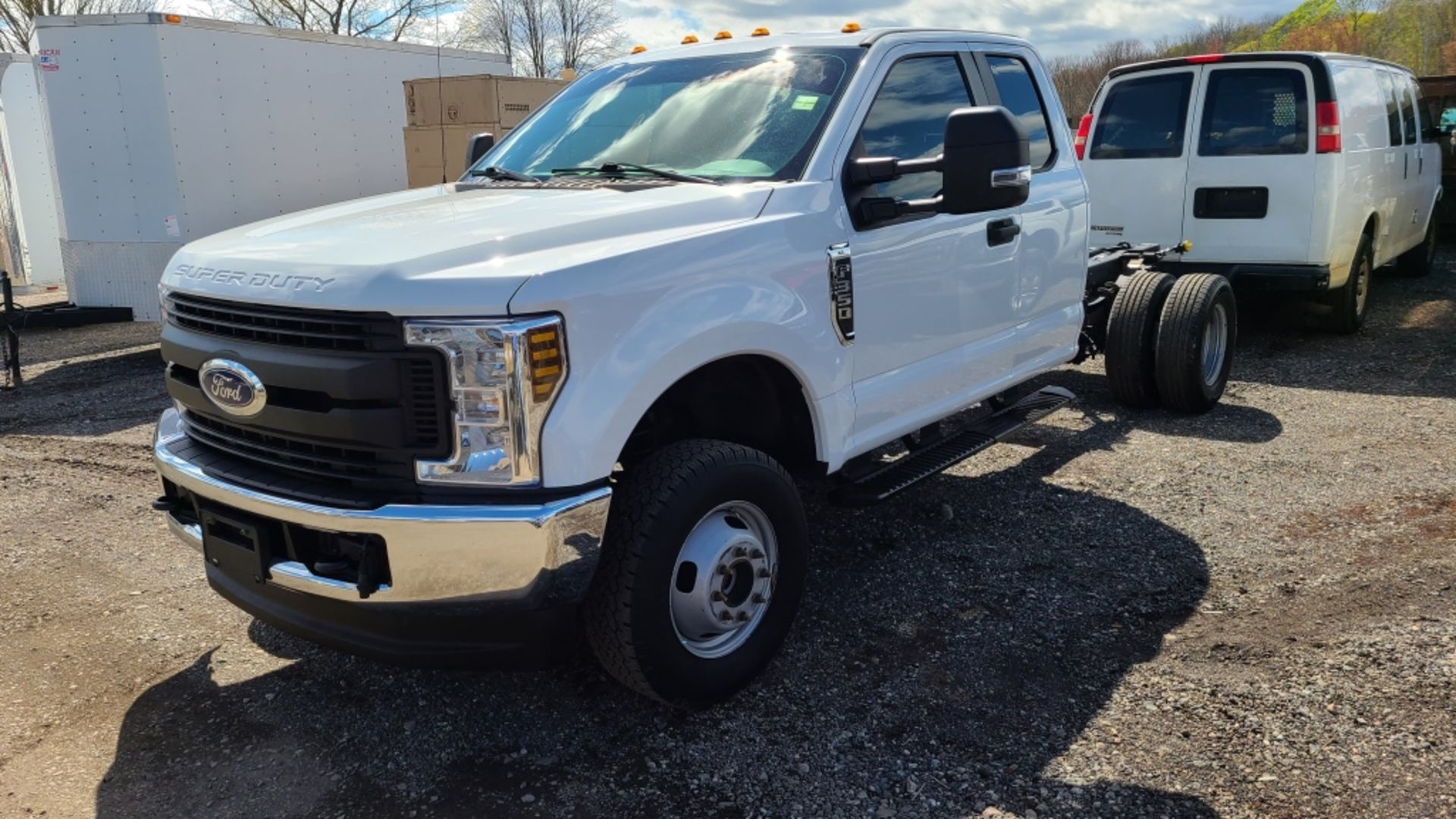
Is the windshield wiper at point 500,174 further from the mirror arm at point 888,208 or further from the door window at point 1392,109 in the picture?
the door window at point 1392,109

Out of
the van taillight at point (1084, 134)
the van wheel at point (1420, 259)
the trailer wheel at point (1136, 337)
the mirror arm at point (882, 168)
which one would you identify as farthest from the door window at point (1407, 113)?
the mirror arm at point (882, 168)

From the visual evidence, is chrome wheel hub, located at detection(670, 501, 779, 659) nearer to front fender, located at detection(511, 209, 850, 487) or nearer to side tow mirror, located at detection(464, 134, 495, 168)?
front fender, located at detection(511, 209, 850, 487)

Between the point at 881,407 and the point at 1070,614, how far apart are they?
3.37 feet

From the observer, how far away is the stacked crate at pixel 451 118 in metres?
10.8

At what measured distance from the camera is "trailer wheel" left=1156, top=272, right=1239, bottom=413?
20.9ft

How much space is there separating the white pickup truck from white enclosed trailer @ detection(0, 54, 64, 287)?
10.2m

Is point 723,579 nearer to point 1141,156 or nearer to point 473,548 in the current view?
point 473,548

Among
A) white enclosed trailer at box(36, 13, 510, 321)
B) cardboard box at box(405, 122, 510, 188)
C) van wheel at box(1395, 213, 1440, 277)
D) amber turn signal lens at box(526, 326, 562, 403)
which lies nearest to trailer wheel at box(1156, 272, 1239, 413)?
amber turn signal lens at box(526, 326, 562, 403)

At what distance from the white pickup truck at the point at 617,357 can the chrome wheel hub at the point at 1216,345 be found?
106 inches

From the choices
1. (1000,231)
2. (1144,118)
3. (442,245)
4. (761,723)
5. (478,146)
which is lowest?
(761,723)

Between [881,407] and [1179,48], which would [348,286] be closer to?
[881,407]

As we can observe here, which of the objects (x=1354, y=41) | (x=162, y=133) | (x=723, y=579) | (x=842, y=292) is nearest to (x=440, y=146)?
(x=162, y=133)

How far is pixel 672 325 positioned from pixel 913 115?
67.9 inches

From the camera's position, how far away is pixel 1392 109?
930 centimetres
